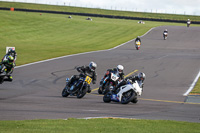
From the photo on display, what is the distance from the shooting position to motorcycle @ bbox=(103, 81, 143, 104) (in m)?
16.8

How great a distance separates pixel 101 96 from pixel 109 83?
0.85 m

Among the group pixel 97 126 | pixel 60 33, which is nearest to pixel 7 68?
pixel 97 126

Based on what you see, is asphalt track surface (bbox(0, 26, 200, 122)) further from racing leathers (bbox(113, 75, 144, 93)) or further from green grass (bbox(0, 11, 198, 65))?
green grass (bbox(0, 11, 198, 65))

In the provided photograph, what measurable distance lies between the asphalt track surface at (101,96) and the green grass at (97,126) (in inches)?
50.9

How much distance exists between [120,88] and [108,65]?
17091 mm

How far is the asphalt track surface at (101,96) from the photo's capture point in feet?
44.9

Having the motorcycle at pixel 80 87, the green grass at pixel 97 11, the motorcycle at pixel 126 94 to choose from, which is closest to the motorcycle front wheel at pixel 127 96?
the motorcycle at pixel 126 94

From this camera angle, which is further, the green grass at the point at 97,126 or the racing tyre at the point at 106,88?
the racing tyre at the point at 106,88

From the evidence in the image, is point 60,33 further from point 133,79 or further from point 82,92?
point 133,79

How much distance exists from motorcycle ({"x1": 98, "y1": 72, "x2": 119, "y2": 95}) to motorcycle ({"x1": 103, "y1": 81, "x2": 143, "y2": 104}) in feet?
6.27

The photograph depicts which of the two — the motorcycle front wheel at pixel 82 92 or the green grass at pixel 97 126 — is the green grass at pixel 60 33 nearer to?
the motorcycle front wheel at pixel 82 92

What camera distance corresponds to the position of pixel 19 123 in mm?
10695

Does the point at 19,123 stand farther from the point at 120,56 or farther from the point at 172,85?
the point at 120,56

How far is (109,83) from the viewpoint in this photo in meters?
20.1
